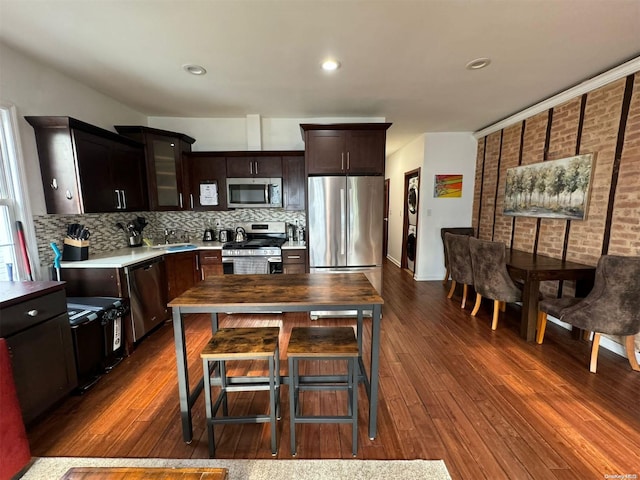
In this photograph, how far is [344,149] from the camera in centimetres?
332

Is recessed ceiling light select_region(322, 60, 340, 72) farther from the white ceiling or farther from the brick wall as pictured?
the brick wall

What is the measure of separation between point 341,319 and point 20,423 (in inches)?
109

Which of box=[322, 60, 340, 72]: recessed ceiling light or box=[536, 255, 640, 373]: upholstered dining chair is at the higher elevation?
box=[322, 60, 340, 72]: recessed ceiling light

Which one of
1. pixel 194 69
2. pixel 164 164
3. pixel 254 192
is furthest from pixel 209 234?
pixel 194 69

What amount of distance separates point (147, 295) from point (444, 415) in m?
2.96

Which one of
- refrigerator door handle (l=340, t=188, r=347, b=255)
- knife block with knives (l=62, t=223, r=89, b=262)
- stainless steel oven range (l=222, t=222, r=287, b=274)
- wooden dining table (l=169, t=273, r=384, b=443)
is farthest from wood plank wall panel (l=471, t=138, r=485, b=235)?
knife block with knives (l=62, t=223, r=89, b=262)

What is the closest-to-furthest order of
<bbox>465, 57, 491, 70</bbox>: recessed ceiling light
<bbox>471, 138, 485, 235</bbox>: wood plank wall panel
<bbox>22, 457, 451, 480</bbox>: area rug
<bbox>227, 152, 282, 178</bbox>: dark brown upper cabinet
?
<bbox>22, 457, 451, 480</bbox>: area rug, <bbox>465, 57, 491, 70</bbox>: recessed ceiling light, <bbox>227, 152, 282, 178</bbox>: dark brown upper cabinet, <bbox>471, 138, 485, 235</bbox>: wood plank wall panel

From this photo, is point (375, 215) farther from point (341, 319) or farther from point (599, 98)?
point (599, 98)

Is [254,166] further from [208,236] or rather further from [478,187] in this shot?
[478,187]

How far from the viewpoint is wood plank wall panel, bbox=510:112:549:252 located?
3.39m

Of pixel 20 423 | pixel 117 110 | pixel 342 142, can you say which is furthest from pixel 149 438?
pixel 117 110

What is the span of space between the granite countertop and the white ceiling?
1.78 meters

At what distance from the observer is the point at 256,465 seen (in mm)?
1493

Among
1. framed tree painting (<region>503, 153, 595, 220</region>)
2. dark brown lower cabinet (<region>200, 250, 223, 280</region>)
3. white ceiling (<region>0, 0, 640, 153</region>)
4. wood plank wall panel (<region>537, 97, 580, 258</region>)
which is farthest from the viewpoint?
dark brown lower cabinet (<region>200, 250, 223, 280</region>)
